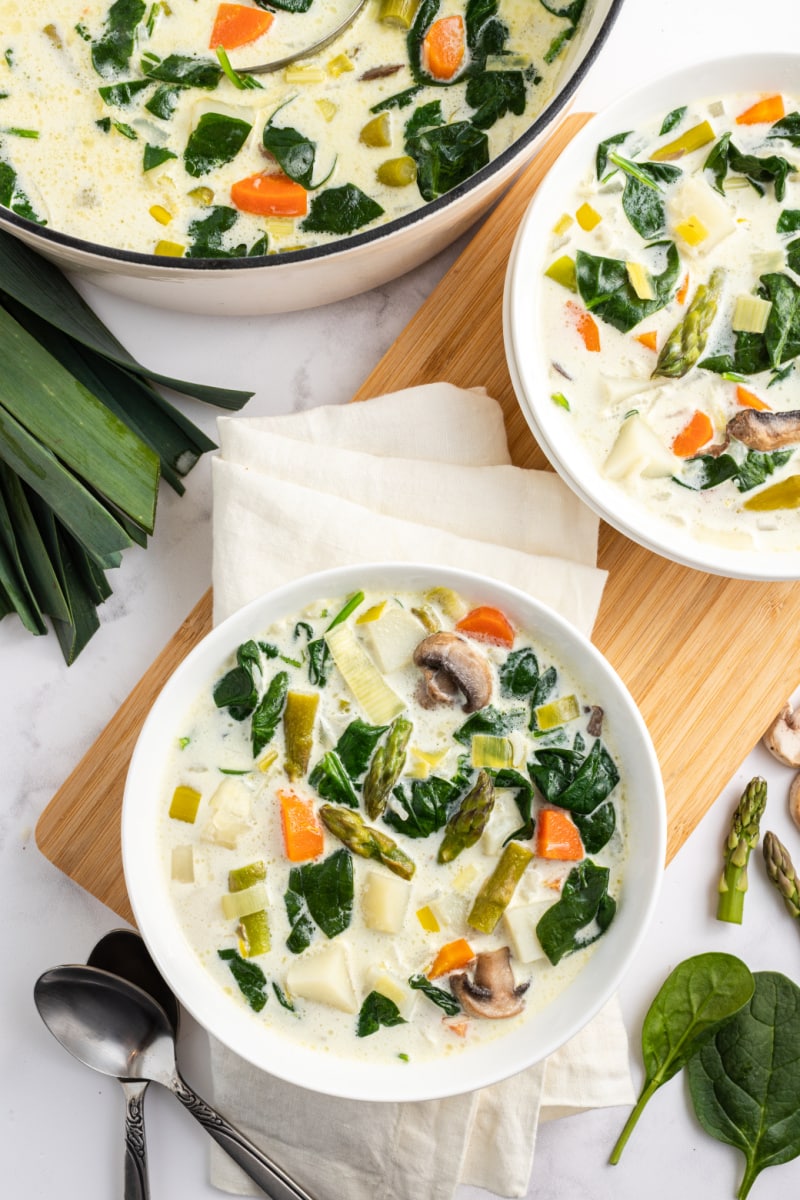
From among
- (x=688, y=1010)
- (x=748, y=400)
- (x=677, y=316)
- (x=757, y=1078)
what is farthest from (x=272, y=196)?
(x=757, y=1078)

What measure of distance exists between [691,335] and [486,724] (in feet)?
3.35

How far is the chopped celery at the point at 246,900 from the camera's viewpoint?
2420 mm

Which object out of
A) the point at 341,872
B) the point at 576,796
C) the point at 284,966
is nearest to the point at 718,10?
the point at 576,796

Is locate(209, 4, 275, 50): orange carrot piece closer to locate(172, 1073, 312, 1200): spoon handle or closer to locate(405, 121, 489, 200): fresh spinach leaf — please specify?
locate(405, 121, 489, 200): fresh spinach leaf

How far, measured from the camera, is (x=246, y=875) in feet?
7.95

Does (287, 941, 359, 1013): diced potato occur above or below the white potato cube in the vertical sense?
below

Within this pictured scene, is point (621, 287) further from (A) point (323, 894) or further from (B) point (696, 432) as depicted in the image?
(A) point (323, 894)

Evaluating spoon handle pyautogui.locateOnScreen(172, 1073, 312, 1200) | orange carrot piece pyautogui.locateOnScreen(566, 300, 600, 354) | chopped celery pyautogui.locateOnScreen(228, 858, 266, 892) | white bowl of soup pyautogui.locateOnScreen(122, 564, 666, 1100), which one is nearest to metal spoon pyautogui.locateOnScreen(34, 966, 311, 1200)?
spoon handle pyautogui.locateOnScreen(172, 1073, 312, 1200)

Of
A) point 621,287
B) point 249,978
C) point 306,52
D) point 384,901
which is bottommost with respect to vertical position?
point 249,978

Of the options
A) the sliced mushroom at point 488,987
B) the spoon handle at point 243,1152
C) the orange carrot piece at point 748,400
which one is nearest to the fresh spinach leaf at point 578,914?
the sliced mushroom at point 488,987

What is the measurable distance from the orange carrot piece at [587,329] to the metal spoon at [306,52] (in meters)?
0.93

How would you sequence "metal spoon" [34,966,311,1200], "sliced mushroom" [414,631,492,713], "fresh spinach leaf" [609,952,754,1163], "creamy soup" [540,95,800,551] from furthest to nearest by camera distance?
"fresh spinach leaf" [609,952,754,1163], "metal spoon" [34,966,311,1200], "creamy soup" [540,95,800,551], "sliced mushroom" [414,631,492,713]

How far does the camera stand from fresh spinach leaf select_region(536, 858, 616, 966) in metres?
2.44

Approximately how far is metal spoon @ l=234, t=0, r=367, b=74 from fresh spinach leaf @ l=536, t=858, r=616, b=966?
208cm
